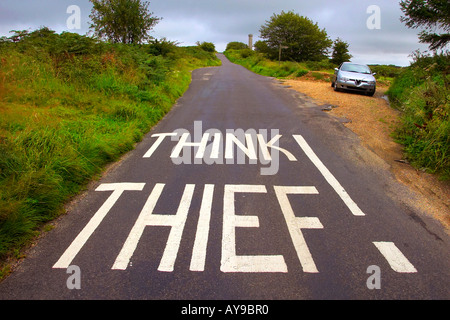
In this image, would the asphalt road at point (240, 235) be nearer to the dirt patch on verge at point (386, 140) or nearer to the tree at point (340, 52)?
the dirt patch on verge at point (386, 140)

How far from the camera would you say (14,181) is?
374 cm

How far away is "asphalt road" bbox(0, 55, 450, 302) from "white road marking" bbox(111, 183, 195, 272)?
14 mm

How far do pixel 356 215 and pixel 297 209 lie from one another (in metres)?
0.84

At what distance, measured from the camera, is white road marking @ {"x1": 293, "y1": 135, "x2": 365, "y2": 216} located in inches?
160

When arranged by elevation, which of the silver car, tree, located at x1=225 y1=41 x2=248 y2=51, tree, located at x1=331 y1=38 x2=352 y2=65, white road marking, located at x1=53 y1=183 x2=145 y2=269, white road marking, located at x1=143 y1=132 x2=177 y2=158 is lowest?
white road marking, located at x1=53 y1=183 x2=145 y2=269

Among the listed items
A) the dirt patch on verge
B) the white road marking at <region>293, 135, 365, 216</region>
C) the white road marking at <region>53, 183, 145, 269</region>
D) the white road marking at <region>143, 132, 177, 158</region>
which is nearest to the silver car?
the dirt patch on verge

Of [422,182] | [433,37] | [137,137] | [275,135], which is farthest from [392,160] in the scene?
[433,37]

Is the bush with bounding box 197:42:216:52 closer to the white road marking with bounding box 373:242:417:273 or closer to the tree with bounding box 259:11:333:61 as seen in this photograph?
the tree with bounding box 259:11:333:61

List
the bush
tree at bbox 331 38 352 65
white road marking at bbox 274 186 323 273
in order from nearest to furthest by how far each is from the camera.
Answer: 1. white road marking at bbox 274 186 323 273
2. tree at bbox 331 38 352 65
3. the bush

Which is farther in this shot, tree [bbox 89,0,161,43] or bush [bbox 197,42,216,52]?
bush [bbox 197,42,216,52]

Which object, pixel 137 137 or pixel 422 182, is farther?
pixel 137 137

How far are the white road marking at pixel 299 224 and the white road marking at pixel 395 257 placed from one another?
29.3 inches

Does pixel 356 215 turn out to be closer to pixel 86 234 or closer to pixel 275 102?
pixel 86 234

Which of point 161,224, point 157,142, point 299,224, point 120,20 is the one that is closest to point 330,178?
point 299,224
